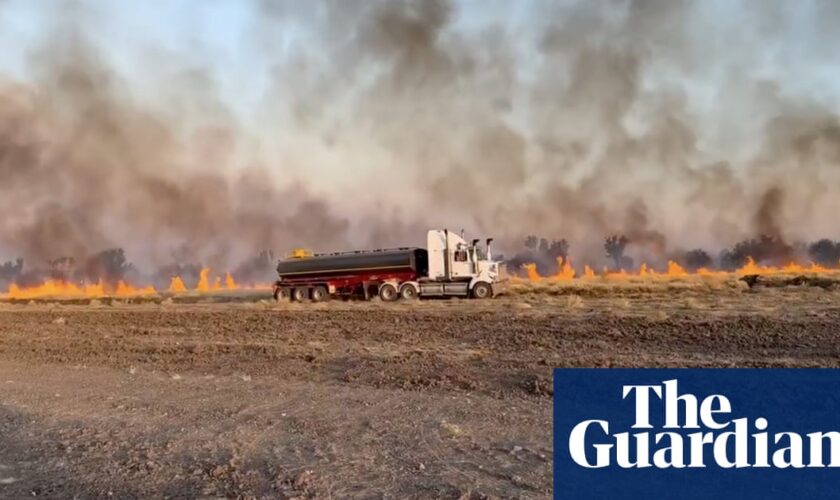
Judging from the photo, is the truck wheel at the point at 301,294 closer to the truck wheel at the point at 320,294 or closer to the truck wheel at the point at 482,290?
the truck wheel at the point at 320,294

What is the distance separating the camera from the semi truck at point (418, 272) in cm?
3584

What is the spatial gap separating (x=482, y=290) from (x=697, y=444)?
28912 millimetres

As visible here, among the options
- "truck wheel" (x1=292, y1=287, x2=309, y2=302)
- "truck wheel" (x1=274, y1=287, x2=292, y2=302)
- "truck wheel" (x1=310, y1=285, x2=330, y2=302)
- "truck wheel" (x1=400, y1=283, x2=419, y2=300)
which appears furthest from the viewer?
"truck wheel" (x1=274, y1=287, x2=292, y2=302)

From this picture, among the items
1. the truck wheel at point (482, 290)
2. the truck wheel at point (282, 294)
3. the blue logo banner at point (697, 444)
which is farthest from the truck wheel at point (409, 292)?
the blue logo banner at point (697, 444)

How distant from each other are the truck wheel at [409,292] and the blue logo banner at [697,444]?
2568 centimetres

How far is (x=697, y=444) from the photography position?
6.81 meters

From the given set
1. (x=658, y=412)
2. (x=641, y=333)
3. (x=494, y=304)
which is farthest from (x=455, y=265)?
(x=658, y=412)

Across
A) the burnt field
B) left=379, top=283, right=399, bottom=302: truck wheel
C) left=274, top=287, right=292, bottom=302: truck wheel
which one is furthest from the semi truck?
the burnt field

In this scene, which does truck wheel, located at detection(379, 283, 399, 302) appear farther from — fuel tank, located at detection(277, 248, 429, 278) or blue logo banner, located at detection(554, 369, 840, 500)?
blue logo banner, located at detection(554, 369, 840, 500)

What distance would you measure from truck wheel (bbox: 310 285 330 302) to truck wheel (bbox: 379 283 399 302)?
3540 mm

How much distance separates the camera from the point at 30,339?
21.9m

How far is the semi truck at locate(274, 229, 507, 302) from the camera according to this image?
35844 millimetres

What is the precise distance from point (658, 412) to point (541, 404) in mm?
2258

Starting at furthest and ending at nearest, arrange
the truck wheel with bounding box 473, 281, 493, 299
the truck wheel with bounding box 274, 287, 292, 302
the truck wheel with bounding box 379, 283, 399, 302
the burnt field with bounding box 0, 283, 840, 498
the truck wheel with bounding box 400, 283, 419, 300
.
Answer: the truck wheel with bounding box 274, 287, 292, 302 → the truck wheel with bounding box 379, 283, 399, 302 → the truck wheel with bounding box 400, 283, 419, 300 → the truck wheel with bounding box 473, 281, 493, 299 → the burnt field with bounding box 0, 283, 840, 498
